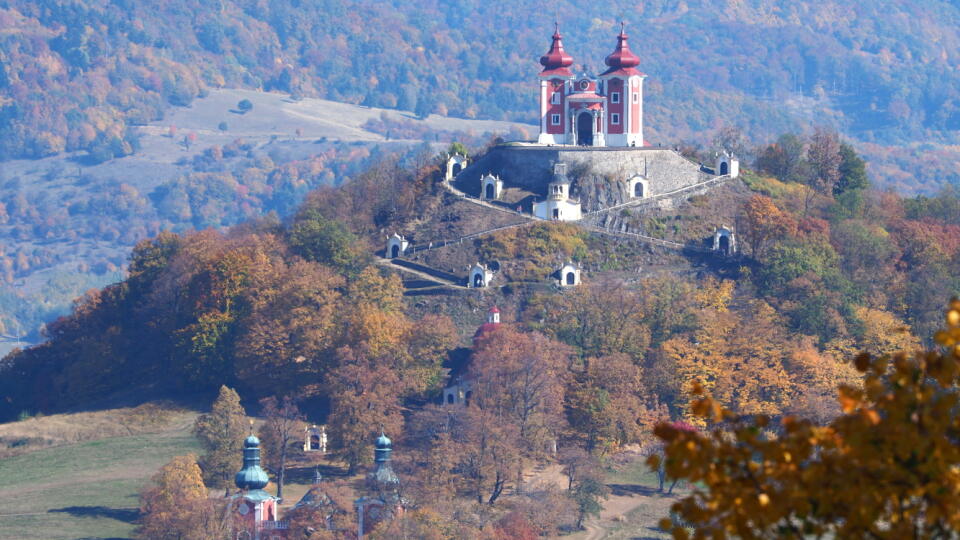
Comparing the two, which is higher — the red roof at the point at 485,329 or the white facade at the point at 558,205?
the white facade at the point at 558,205

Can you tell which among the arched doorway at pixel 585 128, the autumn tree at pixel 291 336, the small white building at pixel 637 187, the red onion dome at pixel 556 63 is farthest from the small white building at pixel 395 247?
the red onion dome at pixel 556 63

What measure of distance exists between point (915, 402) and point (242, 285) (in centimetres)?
7786

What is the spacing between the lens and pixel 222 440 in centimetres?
8056

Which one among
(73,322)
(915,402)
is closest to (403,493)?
(73,322)

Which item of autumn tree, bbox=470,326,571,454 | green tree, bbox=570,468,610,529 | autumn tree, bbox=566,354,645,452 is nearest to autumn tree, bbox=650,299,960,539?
green tree, bbox=570,468,610,529

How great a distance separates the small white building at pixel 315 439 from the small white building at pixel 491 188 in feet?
62.3

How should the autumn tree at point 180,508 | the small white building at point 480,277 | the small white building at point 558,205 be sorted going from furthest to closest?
the small white building at point 558,205 → the small white building at point 480,277 → the autumn tree at point 180,508

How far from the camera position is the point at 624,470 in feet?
267

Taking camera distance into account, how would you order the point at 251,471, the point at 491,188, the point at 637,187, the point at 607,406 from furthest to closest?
1. the point at 491,188
2. the point at 637,187
3. the point at 607,406
4. the point at 251,471

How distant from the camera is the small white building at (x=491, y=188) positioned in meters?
100

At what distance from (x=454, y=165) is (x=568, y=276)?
522 inches

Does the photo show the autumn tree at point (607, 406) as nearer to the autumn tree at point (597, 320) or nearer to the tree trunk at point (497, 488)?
the autumn tree at point (597, 320)

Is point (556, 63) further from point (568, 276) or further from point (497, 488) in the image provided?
point (497, 488)

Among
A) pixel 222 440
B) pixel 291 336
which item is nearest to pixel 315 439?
pixel 222 440
